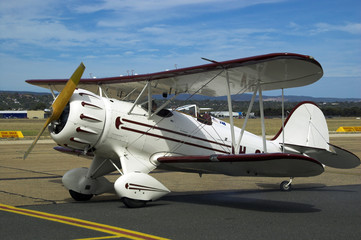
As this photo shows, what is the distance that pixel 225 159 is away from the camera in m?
8.94

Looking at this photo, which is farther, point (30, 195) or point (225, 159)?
point (30, 195)

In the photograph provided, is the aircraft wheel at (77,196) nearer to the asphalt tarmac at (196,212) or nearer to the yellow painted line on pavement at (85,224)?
the asphalt tarmac at (196,212)

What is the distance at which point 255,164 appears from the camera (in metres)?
8.79

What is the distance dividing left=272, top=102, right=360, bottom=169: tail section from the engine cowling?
18.6 feet

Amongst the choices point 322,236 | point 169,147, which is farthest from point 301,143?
point 322,236

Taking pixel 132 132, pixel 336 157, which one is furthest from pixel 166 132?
pixel 336 157

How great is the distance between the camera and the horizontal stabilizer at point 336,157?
37.3 feet

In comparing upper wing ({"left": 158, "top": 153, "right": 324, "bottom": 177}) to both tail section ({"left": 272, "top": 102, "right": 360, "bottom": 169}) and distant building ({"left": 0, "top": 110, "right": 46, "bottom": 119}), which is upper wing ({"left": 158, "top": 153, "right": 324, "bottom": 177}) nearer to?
tail section ({"left": 272, "top": 102, "right": 360, "bottom": 169})

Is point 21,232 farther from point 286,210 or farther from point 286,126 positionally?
point 286,126

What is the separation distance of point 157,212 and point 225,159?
166 cm

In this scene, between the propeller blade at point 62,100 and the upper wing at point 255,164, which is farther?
the propeller blade at point 62,100

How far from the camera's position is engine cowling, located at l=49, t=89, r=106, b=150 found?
941 centimetres

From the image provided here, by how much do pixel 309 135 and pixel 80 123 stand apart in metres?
6.75

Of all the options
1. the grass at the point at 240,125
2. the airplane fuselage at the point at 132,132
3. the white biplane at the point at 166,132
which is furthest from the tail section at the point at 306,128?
the grass at the point at 240,125
